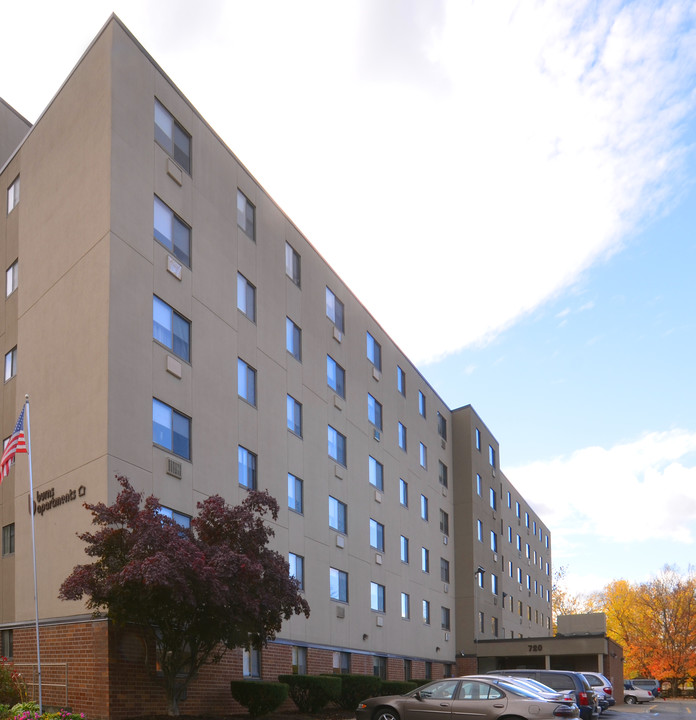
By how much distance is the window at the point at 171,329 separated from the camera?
23.4 m

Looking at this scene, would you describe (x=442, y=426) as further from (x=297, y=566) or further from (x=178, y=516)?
(x=178, y=516)

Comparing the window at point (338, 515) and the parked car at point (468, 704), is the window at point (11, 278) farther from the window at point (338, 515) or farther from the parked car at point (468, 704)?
the parked car at point (468, 704)

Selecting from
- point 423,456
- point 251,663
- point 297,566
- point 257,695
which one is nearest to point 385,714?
point 257,695

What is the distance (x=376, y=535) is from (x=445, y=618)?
39.5 feet

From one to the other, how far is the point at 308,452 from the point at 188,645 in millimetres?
11429

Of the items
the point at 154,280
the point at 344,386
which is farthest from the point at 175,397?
the point at 344,386

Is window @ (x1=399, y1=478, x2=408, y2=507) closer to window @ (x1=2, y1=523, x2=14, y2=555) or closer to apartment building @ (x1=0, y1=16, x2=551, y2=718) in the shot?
apartment building @ (x1=0, y1=16, x2=551, y2=718)

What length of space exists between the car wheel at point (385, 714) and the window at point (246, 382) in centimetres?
1043

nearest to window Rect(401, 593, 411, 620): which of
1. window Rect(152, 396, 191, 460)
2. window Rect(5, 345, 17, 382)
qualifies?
window Rect(152, 396, 191, 460)

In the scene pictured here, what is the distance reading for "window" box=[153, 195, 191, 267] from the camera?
79.5ft

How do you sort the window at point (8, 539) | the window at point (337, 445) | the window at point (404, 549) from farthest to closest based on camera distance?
the window at point (404, 549) < the window at point (337, 445) < the window at point (8, 539)

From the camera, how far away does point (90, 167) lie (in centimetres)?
2322

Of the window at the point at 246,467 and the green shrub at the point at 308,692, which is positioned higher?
the window at the point at 246,467

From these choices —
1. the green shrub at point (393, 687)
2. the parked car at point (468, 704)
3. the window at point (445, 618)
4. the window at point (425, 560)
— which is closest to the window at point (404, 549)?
the window at point (425, 560)
